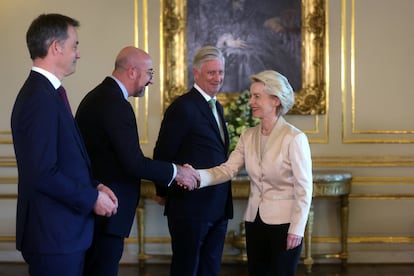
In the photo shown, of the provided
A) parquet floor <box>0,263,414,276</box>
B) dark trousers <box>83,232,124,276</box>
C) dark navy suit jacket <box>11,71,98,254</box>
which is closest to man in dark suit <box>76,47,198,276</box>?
dark trousers <box>83,232,124,276</box>

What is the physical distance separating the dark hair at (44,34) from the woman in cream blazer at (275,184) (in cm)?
96

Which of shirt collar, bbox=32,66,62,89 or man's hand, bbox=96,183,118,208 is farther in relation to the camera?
man's hand, bbox=96,183,118,208

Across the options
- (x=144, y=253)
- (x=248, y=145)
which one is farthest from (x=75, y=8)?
(x=248, y=145)

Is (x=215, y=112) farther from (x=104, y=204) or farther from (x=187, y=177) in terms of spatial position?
(x=104, y=204)

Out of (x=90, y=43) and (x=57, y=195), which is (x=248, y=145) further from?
(x=90, y=43)

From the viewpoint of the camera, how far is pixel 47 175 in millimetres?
1958

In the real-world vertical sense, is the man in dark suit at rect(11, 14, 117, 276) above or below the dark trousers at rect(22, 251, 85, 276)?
above

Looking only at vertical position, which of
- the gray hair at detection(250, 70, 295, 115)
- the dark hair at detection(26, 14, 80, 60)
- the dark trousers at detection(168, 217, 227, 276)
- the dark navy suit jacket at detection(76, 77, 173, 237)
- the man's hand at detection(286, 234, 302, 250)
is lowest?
the dark trousers at detection(168, 217, 227, 276)

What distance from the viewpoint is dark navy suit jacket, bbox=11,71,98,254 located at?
6.42 ft

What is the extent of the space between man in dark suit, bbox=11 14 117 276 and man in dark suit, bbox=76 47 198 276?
406 millimetres

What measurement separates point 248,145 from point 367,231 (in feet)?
8.43

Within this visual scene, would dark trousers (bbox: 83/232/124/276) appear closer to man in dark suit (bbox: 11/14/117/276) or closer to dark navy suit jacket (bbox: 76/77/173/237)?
dark navy suit jacket (bbox: 76/77/173/237)

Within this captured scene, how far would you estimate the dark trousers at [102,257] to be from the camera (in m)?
A: 2.58

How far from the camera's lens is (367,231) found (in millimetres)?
4832
